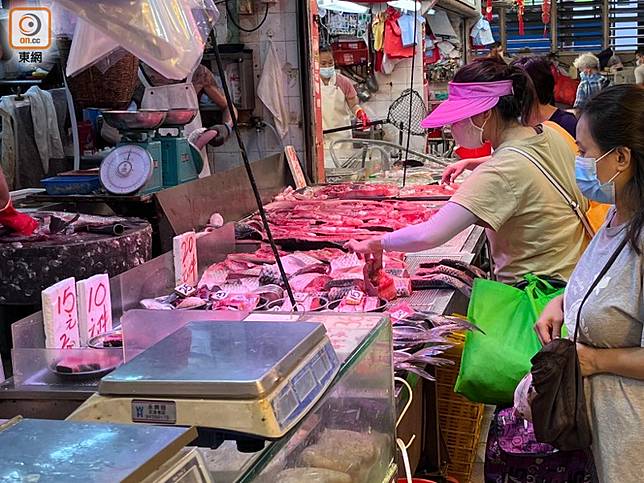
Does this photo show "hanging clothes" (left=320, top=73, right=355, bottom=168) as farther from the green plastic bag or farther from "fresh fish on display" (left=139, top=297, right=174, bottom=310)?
the green plastic bag

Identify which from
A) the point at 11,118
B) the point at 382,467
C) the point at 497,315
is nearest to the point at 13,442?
the point at 382,467

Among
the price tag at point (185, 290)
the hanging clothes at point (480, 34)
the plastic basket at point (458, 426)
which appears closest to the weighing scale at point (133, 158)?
the price tag at point (185, 290)

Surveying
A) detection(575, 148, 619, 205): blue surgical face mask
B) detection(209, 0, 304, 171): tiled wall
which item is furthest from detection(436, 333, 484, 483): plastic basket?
detection(209, 0, 304, 171): tiled wall

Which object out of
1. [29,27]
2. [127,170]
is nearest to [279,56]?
[29,27]

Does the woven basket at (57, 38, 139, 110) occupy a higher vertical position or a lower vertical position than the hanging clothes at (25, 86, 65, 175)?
higher

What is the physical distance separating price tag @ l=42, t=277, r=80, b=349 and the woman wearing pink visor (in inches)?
52.1

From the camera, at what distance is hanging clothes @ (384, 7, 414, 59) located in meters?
10.9

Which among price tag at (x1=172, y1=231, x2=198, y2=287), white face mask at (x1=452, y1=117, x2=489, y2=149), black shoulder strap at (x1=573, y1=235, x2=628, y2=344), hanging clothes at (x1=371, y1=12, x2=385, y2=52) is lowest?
price tag at (x1=172, y1=231, x2=198, y2=287)

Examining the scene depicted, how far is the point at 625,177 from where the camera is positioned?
266 centimetres

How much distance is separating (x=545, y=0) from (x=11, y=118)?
1219 cm

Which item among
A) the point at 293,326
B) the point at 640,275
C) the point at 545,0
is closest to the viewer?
the point at 293,326

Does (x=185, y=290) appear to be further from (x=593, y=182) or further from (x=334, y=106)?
(x=334, y=106)

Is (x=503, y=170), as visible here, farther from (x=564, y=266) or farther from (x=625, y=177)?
(x=625, y=177)

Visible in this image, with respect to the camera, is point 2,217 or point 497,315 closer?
point 497,315
